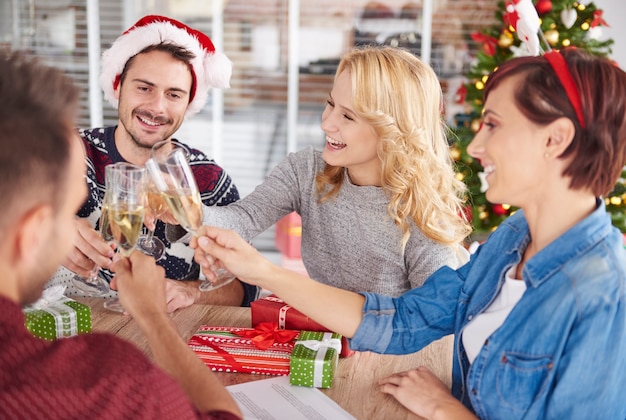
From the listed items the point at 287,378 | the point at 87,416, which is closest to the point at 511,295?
the point at 287,378

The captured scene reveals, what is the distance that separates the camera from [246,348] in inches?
63.4

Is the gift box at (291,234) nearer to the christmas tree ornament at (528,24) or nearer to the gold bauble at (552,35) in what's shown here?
the gold bauble at (552,35)

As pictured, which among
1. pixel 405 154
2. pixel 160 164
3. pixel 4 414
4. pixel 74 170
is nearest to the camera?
pixel 4 414

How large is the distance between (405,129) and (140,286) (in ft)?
3.61

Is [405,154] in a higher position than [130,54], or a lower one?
lower

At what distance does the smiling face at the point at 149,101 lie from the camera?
103 inches

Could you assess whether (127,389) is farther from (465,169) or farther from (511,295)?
(465,169)

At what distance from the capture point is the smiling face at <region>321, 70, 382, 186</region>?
2129 millimetres

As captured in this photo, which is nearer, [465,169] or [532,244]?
[532,244]

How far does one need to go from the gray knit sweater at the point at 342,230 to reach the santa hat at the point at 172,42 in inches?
25.5

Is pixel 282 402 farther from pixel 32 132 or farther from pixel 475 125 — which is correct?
pixel 475 125

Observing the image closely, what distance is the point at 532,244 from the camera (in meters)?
1.47

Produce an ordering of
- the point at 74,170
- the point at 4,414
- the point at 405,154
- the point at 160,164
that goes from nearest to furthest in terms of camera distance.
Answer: the point at 4,414 → the point at 74,170 → the point at 160,164 → the point at 405,154

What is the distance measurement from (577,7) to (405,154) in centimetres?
264
